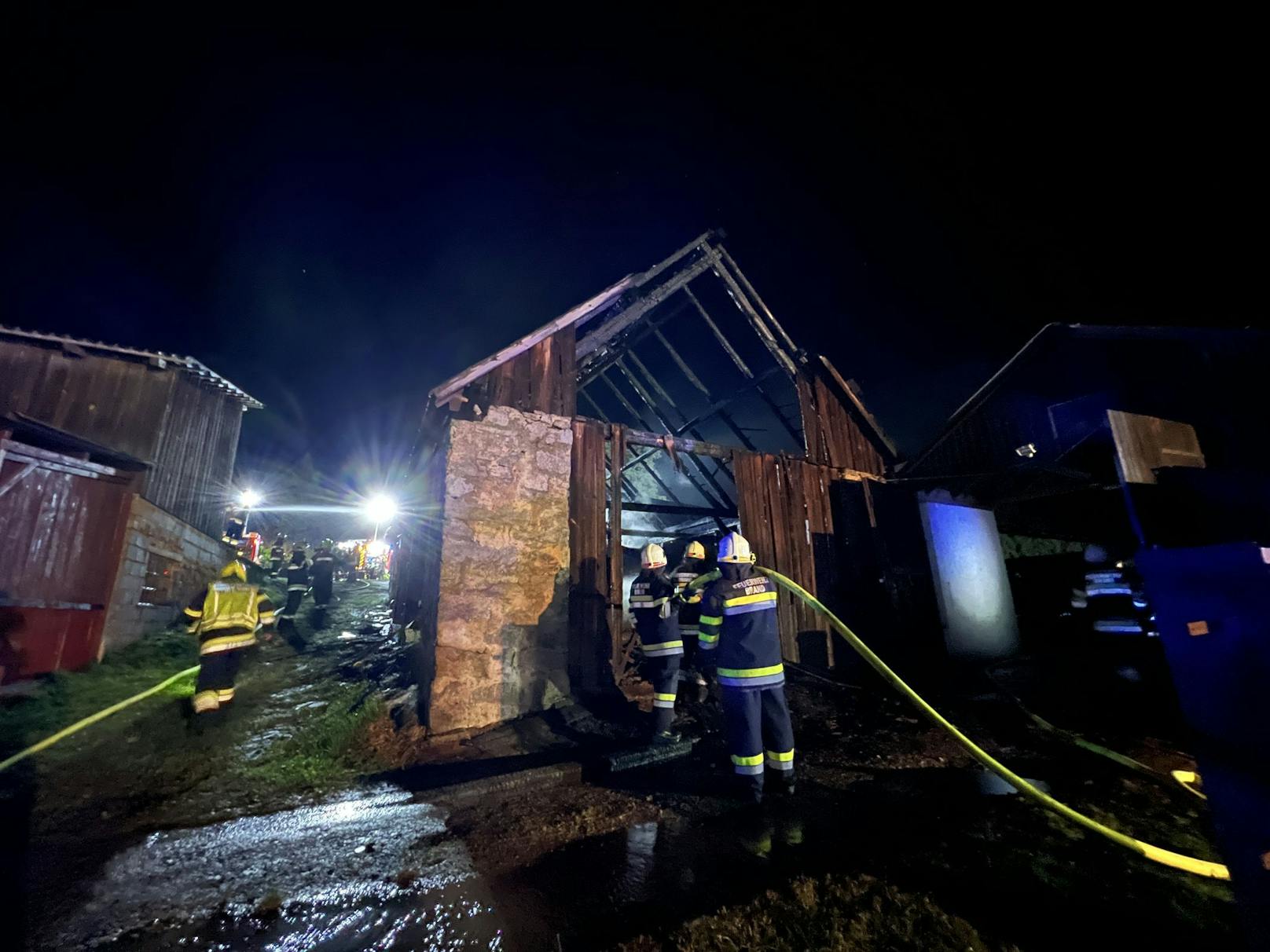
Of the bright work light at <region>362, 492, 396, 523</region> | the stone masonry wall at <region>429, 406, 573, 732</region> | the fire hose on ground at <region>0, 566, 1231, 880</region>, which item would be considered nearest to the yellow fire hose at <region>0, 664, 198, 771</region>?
the fire hose on ground at <region>0, 566, 1231, 880</region>

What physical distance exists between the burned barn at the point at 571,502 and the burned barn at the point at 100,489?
171 inches

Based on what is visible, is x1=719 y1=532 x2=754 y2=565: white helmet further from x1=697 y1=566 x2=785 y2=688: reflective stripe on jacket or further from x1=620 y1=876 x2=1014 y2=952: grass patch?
x1=620 y1=876 x2=1014 y2=952: grass patch

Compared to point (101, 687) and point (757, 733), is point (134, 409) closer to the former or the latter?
point (101, 687)

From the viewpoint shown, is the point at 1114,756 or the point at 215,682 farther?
the point at 215,682

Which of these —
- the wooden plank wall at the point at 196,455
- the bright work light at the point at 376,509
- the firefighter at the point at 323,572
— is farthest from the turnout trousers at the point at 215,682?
the bright work light at the point at 376,509

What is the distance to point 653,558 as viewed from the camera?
234 inches

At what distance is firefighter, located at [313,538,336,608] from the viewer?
12672 millimetres

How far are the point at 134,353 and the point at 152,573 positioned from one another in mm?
5433

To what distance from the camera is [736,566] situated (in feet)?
14.8

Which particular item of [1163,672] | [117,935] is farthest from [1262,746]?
[1163,672]

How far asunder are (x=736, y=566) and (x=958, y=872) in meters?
2.48

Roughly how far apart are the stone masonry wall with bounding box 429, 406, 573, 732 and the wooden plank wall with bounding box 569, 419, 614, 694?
0.16 metres

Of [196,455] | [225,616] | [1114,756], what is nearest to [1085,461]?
[1114,756]

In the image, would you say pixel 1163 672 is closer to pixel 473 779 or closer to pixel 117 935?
pixel 473 779
